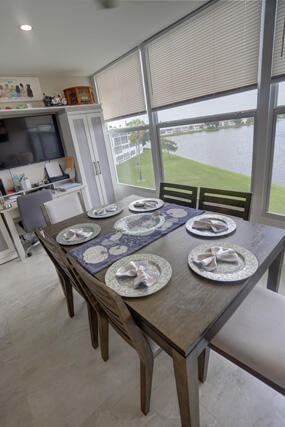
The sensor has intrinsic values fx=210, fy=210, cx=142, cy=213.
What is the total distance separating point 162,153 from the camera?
307 cm

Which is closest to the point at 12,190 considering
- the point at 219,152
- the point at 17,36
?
the point at 17,36

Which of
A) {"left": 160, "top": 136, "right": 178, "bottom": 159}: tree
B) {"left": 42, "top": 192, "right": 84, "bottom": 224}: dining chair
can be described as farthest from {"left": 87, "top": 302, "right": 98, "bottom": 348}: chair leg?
{"left": 160, "top": 136, "right": 178, "bottom": 159}: tree

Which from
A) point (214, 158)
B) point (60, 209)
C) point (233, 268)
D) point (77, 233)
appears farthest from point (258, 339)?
point (214, 158)

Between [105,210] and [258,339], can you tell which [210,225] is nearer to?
[258,339]

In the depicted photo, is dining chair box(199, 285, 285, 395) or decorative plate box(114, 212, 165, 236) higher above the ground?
decorative plate box(114, 212, 165, 236)

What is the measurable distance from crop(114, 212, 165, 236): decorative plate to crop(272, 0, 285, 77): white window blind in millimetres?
1543

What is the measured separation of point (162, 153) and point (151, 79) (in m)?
0.95

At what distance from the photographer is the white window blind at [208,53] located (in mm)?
1842

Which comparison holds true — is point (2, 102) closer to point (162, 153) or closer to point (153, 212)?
point (162, 153)

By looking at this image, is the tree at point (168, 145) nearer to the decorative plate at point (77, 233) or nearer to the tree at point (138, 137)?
the tree at point (138, 137)

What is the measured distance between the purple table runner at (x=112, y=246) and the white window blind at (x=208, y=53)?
4.81ft

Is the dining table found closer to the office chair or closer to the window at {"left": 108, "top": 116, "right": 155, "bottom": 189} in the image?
the office chair

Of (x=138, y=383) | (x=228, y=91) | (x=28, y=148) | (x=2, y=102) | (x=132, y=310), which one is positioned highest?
(x=2, y=102)

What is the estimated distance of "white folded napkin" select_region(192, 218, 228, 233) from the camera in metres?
1.31
